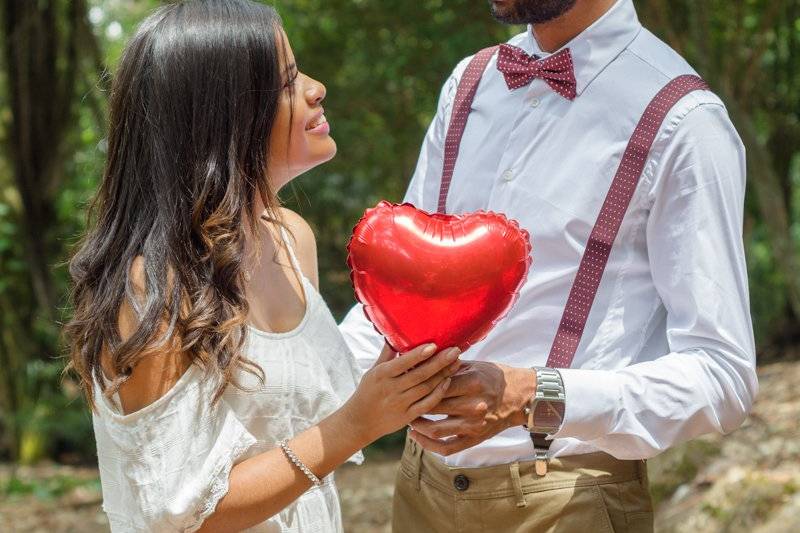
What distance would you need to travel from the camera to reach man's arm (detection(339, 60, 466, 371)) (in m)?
2.30

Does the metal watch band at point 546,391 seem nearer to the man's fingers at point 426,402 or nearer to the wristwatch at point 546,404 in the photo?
the wristwatch at point 546,404

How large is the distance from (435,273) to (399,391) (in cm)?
20

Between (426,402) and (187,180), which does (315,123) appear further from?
(426,402)

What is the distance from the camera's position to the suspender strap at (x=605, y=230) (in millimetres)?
1983

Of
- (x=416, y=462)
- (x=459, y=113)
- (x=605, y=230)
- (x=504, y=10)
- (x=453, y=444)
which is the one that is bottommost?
(x=416, y=462)

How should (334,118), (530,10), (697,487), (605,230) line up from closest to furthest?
1. (605,230)
2. (530,10)
3. (697,487)
4. (334,118)

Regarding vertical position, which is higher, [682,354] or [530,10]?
[530,10]

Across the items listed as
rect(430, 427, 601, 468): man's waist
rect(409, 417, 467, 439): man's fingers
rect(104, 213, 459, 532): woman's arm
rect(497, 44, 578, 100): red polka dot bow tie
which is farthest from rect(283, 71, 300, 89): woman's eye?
rect(430, 427, 601, 468): man's waist

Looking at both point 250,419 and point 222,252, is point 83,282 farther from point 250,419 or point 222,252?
point 250,419

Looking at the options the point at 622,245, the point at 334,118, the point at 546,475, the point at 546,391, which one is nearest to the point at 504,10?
the point at 622,245

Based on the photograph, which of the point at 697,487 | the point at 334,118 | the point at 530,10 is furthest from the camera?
the point at 334,118

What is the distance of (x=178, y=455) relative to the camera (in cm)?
170

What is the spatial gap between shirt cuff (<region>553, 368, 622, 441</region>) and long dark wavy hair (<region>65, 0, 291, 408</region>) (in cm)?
53

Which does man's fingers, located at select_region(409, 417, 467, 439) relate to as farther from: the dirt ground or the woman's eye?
the dirt ground
